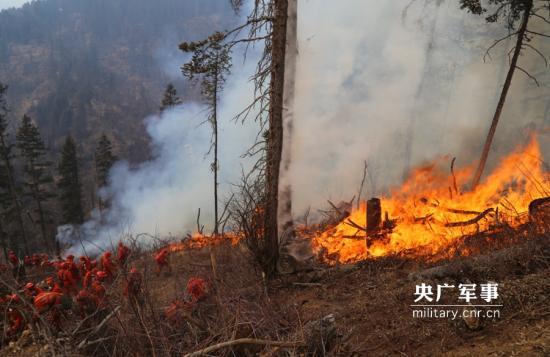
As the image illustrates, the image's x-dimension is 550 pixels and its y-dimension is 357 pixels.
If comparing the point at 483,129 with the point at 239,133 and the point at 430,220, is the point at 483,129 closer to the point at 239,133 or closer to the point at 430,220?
the point at 430,220

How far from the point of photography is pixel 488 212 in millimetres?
→ 7855

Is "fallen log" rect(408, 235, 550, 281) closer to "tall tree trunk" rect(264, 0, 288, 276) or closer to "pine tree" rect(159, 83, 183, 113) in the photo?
"tall tree trunk" rect(264, 0, 288, 276)

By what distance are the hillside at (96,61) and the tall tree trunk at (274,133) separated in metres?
64.5

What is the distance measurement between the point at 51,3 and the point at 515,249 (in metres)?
159

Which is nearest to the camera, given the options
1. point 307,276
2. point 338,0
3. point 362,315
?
point 362,315

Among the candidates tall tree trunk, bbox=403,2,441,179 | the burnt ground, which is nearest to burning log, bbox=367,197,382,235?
the burnt ground

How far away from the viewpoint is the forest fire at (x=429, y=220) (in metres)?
7.46

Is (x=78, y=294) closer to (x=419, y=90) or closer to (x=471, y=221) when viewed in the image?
(x=471, y=221)

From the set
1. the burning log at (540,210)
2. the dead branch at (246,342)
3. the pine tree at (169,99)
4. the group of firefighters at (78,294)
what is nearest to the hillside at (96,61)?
the pine tree at (169,99)

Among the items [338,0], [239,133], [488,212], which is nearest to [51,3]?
[239,133]

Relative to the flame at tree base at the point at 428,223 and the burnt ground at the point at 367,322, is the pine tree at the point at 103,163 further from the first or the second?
the burnt ground at the point at 367,322

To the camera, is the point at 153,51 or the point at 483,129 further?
the point at 153,51

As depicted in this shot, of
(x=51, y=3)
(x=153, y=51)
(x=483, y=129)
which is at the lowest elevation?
(x=483, y=129)

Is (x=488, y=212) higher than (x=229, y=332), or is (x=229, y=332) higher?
(x=488, y=212)
